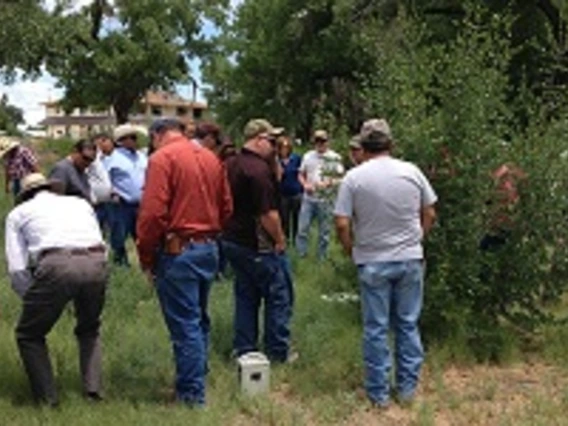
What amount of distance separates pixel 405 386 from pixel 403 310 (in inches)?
20.1

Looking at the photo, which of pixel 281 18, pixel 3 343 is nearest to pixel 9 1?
pixel 3 343

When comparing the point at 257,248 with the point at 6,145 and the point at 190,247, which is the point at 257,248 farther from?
the point at 6,145

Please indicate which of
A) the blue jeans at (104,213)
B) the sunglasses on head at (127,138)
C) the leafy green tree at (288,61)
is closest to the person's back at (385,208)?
the sunglasses on head at (127,138)

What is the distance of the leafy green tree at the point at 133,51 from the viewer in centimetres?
4566

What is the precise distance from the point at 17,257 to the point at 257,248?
180 cm

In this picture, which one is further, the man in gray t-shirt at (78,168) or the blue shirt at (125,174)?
the blue shirt at (125,174)

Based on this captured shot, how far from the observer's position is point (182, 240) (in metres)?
5.79

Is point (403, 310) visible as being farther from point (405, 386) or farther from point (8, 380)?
point (8, 380)

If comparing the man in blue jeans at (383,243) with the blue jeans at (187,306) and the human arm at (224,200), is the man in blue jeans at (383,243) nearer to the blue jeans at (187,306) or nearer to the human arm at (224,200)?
the human arm at (224,200)

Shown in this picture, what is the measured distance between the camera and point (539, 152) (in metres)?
7.35

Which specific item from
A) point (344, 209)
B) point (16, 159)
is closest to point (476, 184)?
point (344, 209)

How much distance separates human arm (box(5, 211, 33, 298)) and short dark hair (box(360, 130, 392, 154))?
228 centimetres

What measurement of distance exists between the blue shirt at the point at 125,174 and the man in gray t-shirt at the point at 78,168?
94cm

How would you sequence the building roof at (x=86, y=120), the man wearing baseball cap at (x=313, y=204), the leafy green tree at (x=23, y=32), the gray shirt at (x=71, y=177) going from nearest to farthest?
the gray shirt at (x=71, y=177), the man wearing baseball cap at (x=313, y=204), the leafy green tree at (x=23, y=32), the building roof at (x=86, y=120)
